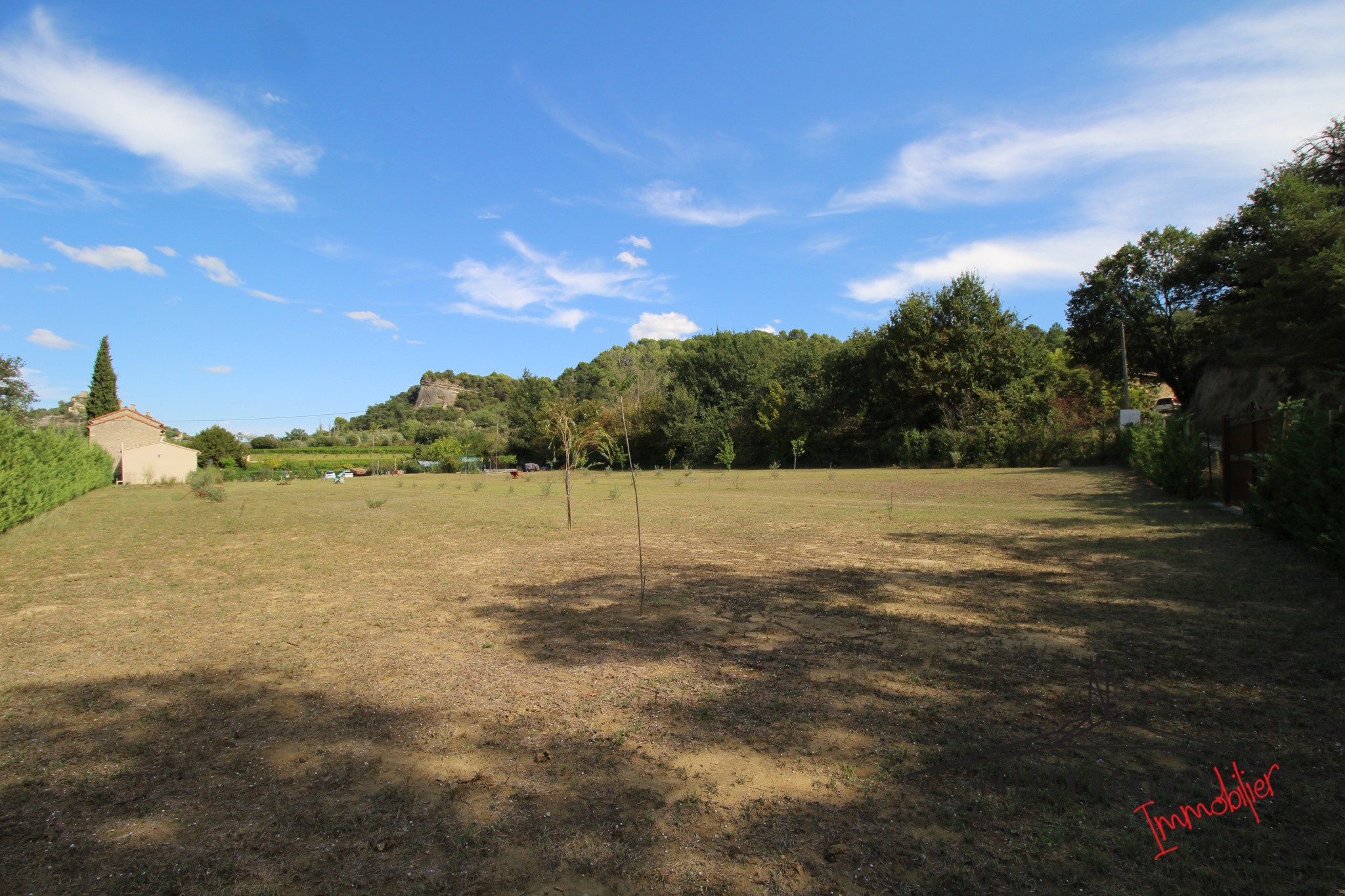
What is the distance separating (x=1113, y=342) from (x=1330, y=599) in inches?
1470

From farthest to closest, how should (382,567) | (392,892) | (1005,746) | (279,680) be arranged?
(382,567) < (279,680) < (1005,746) < (392,892)

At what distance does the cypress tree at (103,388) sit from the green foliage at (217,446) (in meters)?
6.97

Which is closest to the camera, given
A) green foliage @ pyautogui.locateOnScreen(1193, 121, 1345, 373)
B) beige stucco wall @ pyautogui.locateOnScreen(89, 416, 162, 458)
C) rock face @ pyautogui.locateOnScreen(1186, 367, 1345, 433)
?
green foliage @ pyautogui.locateOnScreen(1193, 121, 1345, 373)

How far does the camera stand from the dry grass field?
2.29 metres

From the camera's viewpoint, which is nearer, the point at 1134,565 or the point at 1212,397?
the point at 1134,565

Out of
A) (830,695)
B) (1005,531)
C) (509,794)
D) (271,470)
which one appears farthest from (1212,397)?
(271,470)

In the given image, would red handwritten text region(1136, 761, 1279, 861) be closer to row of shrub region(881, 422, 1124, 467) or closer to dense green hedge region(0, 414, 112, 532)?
dense green hedge region(0, 414, 112, 532)

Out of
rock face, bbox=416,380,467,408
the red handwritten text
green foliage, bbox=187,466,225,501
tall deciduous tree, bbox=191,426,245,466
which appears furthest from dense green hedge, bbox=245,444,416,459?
the red handwritten text

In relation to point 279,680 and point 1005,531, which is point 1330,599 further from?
point 279,680

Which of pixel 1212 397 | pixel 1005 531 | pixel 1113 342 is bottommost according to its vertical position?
pixel 1005 531

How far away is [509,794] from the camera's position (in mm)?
2764

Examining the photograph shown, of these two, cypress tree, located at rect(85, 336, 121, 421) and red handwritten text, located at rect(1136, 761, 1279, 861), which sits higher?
cypress tree, located at rect(85, 336, 121, 421)

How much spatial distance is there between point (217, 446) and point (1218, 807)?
65.9 metres

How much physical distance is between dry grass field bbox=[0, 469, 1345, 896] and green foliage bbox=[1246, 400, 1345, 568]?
37 cm
